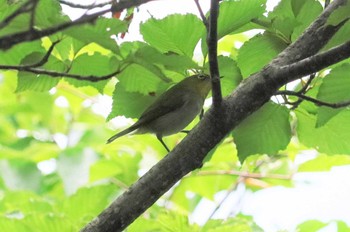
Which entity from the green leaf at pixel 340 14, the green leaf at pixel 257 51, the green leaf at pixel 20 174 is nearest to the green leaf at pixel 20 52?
the green leaf at pixel 257 51

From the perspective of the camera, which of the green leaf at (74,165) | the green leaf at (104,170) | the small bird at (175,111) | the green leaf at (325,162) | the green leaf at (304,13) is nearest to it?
the green leaf at (304,13)

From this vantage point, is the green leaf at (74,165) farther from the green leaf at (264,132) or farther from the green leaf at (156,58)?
the green leaf at (156,58)

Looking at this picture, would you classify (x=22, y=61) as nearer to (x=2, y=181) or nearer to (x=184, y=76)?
(x=184, y=76)

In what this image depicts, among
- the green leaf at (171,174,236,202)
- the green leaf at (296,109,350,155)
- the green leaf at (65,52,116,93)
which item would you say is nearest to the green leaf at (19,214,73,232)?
the green leaf at (65,52,116,93)

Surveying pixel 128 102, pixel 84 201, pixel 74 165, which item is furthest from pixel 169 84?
pixel 74 165

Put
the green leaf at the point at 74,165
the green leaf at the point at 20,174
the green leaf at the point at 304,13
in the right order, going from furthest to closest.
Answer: the green leaf at the point at 20,174
the green leaf at the point at 74,165
the green leaf at the point at 304,13

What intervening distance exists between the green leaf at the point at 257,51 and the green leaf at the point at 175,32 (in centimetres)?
12

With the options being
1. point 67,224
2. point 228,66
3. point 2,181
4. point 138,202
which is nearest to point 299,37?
point 228,66

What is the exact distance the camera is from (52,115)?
2.97 m

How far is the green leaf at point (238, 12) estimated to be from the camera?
4.18 ft

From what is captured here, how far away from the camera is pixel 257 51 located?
1.41 metres

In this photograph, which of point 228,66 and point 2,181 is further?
point 2,181

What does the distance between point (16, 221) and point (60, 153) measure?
1.05m

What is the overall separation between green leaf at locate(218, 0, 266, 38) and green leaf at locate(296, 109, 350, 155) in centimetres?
28
